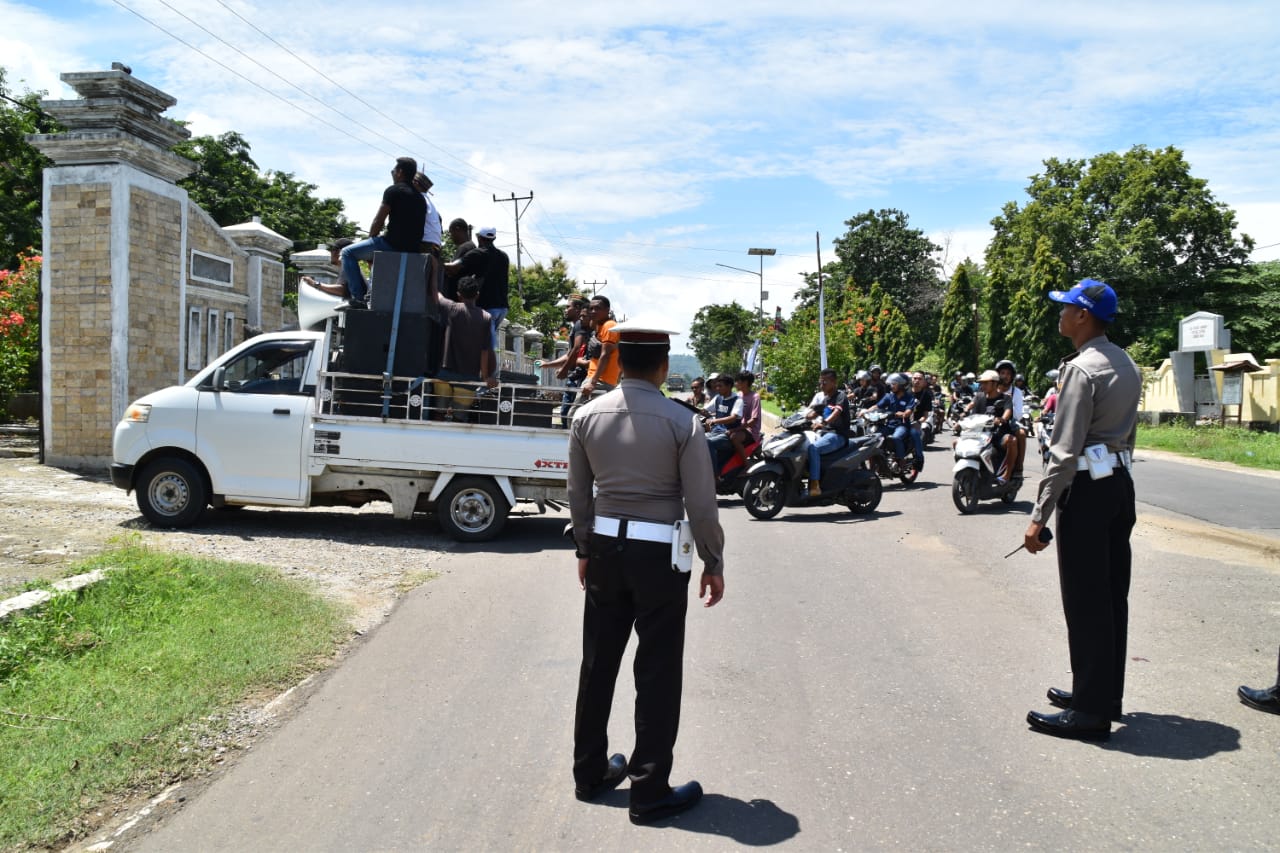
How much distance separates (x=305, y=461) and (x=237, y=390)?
1.04 m

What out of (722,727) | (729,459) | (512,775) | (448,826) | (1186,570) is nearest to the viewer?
(448,826)

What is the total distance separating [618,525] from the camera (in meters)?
3.92

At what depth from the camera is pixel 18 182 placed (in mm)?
29781

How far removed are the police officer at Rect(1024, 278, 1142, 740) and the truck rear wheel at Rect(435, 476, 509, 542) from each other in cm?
629

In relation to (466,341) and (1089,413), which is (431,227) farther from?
(1089,413)

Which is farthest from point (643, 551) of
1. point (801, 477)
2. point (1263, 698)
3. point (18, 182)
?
point (18, 182)

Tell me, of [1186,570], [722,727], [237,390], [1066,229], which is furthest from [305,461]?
[1066,229]

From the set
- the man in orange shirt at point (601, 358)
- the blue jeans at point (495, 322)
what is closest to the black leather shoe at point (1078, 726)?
the man in orange shirt at point (601, 358)

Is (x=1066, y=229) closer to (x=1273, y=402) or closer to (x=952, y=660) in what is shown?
(x=1273, y=402)

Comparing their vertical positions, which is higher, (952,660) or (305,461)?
(305,461)

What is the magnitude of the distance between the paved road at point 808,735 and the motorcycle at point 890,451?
6.85m

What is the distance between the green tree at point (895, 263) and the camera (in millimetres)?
61906

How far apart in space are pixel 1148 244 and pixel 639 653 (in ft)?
162

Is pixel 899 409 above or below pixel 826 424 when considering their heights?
above
